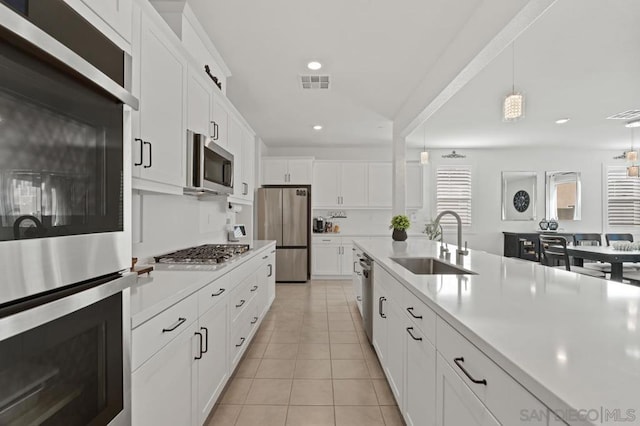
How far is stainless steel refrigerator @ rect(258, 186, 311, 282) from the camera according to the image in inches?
244

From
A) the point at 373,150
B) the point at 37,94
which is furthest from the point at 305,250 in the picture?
the point at 37,94

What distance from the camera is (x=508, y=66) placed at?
10.8ft

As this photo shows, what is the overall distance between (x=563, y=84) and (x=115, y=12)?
444cm

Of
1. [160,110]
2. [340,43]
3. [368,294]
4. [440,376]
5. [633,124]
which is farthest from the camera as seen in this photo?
[633,124]

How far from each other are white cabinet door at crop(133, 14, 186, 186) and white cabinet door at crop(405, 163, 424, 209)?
5.59m

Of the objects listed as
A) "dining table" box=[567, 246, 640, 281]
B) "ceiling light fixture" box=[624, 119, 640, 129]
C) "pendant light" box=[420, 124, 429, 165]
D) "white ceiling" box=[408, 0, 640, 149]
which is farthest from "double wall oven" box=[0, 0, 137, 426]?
"ceiling light fixture" box=[624, 119, 640, 129]

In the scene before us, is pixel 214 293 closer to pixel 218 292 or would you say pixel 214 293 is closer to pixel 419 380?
pixel 218 292

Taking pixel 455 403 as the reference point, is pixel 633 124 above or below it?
above

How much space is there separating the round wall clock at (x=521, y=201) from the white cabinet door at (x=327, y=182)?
398 cm

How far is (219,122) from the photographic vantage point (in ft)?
9.48

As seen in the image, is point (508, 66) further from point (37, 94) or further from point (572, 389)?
point (37, 94)

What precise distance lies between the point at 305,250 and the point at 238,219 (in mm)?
1411

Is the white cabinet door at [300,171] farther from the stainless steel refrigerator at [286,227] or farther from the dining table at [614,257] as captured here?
the dining table at [614,257]

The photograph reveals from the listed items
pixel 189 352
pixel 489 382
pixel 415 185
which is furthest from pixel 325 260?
pixel 489 382
